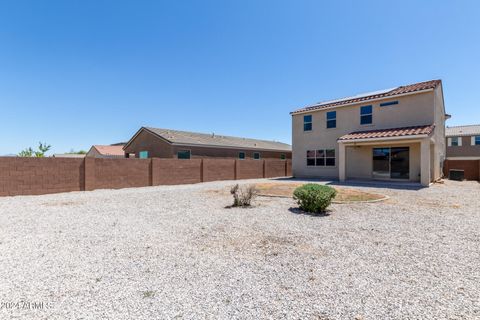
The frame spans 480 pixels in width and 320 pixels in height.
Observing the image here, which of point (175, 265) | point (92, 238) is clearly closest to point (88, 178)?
point (92, 238)

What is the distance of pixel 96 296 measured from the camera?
3.04 metres

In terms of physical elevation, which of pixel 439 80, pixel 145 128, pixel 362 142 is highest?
pixel 439 80

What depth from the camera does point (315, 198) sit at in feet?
24.5

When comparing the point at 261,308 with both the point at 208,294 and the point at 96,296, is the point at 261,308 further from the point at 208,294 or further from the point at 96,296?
the point at 96,296

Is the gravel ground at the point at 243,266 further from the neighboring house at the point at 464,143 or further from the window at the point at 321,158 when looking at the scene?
the neighboring house at the point at 464,143

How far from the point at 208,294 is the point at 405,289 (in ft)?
8.60

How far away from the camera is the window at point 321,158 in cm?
1947

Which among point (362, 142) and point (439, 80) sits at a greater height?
point (439, 80)

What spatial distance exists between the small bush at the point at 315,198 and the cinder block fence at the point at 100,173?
1183cm

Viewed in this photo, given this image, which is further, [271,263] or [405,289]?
[271,263]

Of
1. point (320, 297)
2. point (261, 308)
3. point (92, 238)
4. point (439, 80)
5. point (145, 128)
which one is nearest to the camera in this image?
point (261, 308)

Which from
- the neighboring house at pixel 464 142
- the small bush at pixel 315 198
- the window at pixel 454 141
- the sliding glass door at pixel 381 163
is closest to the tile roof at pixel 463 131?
the neighboring house at pixel 464 142

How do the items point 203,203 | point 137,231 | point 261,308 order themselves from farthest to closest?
point 203,203
point 137,231
point 261,308

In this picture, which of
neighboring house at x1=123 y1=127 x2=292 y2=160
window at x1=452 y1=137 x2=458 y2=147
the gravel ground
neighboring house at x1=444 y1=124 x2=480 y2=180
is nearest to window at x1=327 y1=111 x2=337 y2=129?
neighboring house at x1=123 y1=127 x2=292 y2=160
